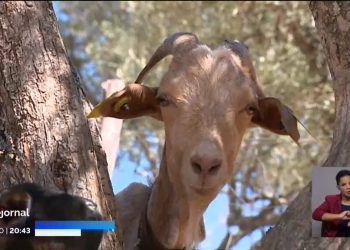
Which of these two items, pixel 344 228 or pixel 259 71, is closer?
pixel 344 228

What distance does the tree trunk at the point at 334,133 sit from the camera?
269cm

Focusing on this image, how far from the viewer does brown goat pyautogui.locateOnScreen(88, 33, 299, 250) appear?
3.27 m

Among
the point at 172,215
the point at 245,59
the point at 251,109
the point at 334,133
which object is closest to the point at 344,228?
the point at 334,133

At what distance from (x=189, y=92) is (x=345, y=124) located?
2.83 feet

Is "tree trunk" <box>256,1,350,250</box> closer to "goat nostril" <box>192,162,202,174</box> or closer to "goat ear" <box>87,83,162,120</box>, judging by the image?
"goat nostril" <box>192,162,202,174</box>

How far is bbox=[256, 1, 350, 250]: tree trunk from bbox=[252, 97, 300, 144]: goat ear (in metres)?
0.41

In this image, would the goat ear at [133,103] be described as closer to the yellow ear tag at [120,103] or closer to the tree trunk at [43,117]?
the yellow ear tag at [120,103]

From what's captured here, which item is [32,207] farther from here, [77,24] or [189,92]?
[77,24]

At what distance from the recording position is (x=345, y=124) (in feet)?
→ 9.67

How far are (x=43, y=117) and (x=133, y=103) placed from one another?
→ 45.4 inches

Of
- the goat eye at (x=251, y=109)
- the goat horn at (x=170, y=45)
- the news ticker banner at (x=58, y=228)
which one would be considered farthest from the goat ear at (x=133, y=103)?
the news ticker banner at (x=58, y=228)

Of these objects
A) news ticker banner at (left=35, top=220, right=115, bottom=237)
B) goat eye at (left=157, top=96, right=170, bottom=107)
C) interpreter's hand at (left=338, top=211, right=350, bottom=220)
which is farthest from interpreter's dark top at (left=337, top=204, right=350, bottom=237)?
goat eye at (left=157, top=96, right=170, bottom=107)

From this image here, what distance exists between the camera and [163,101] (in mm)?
3600

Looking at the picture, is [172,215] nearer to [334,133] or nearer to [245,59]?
[245,59]
